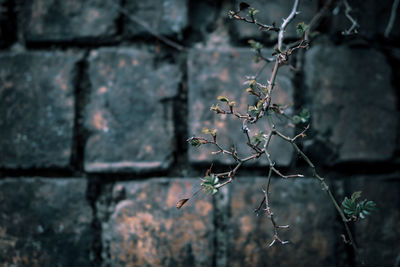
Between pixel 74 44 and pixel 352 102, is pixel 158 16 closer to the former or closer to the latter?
pixel 74 44

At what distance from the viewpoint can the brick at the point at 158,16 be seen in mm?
905

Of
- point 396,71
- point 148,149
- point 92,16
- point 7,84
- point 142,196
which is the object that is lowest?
point 142,196

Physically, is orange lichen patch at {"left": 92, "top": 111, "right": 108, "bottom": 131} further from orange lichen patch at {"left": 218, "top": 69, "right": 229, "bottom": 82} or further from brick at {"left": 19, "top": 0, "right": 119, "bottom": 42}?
orange lichen patch at {"left": 218, "top": 69, "right": 229, "bottom": 82}

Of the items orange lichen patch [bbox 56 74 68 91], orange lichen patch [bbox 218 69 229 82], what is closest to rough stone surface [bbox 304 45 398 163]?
orange lichen patch [bbox 218 69 229 82]

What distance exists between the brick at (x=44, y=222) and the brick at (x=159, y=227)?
0.08 m

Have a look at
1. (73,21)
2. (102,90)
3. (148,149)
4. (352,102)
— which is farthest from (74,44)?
(352,102)

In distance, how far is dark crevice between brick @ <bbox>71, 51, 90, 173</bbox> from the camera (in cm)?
88

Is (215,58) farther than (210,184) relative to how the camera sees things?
Yes

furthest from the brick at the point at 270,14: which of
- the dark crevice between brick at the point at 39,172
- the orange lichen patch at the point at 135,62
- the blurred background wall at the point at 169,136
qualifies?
the dark crevice between brick at the point at 39,172

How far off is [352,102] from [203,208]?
54 centimetres

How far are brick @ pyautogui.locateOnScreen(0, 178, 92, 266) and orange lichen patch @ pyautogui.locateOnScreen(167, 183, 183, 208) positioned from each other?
230 mm

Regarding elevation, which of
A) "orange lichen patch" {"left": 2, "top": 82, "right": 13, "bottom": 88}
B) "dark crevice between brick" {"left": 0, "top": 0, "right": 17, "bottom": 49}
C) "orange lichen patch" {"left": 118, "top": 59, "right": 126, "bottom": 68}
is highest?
"dark crevice between brick" {"left": 0, "top": 0, "right": 17, "bottom": 49}

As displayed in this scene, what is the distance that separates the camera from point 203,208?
86cm

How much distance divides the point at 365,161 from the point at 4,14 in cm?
118
